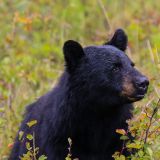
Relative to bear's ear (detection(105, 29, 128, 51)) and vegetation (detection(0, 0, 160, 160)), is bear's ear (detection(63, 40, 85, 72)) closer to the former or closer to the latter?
bear's ear (detection(105, 29, 128, 51))

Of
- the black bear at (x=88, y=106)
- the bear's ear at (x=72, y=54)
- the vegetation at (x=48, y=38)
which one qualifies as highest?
the bear's ear at (x=72, y=54)

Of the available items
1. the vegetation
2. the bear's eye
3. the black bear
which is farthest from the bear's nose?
the vegetation

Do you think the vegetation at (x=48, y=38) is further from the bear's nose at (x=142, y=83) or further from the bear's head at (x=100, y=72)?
the bear's nose at (x=142, y=83)

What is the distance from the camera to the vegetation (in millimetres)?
8656

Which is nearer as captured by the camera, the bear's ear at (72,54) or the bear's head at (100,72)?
the bear's head at (100,72)

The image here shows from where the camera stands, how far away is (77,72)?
642cm

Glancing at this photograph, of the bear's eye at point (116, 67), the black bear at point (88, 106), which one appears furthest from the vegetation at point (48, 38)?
the bear's eye at point (116, 67)

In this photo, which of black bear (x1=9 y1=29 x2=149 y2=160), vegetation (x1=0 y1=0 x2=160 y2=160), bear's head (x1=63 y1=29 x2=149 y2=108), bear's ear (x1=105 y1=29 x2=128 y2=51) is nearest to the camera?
bear's head (x1=63 y1=29 x2=149 y2=108)

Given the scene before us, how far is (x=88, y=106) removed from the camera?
641 cm

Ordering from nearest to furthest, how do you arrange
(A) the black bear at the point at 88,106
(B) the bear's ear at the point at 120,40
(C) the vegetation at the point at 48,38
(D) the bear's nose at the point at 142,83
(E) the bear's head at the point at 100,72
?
1. (D) the bear's nose at the point at 142,83
2. (E) the bear's head at the point at 100,72
3. (A) the black bear at the point at 88,106
4. (B) the bear's ear at the point at 120,40
5. (C) the vegetation at the point at 48,38

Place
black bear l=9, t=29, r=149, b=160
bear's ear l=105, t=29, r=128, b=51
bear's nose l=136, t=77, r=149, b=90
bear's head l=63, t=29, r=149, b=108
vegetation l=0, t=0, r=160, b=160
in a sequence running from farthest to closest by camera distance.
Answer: vegetation l=0, t=0, r=160, b=160 < bear's ear l=105, t=29, r=128, b=51 < black bear l=9, t=29, r=149, b=160 < bear's head l=63, t=29, r=149, b=108 < bear's nose l=136, t=77, r=149, b=90

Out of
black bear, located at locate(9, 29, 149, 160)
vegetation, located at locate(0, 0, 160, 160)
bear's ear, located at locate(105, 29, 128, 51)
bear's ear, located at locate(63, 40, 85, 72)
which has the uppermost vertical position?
bear's ear, located at locate(63, 40, 85, 72)

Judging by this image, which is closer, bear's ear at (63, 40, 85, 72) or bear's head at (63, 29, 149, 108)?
bear's head at (63, 29, 149, 108)

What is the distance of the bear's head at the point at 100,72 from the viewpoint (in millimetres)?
6246
